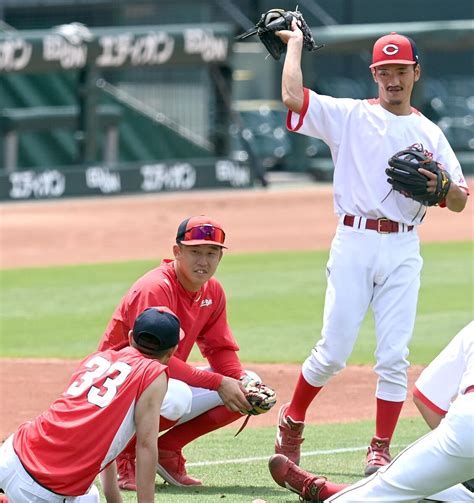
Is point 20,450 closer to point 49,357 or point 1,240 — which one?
point 49,357

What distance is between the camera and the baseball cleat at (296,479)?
518 cm

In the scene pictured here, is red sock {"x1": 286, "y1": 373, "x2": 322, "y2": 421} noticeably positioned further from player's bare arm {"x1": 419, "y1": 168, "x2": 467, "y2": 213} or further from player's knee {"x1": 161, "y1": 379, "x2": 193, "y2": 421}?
player's bare arm {"x1": 419, "y1": 168, "x2": 467, "y2": 213}

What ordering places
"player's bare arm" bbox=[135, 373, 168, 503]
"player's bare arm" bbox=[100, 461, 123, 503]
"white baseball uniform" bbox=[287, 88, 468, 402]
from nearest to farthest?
"player's bare arm" bbox=[135, 373, 168, 503] < "player's bare arm" bbox=[100, 461, 123, 503] < "white baseball uniform" bbox=[287, 88, 468, 402]

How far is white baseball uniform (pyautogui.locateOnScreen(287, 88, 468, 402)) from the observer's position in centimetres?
581

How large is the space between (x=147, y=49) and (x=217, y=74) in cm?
213

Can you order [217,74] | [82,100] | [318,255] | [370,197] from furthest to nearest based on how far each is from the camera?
[217,74] < [82,100] < [318,255] < [370,197]

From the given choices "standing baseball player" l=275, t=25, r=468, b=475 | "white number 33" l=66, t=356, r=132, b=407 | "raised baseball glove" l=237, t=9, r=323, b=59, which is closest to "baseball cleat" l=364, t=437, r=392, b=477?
"standing baseball player" l=275, t=25, r=468, b=475

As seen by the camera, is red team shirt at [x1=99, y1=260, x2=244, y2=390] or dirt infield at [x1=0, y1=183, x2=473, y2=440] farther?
dirt infield at [x1=0, y1=183, x2=473, y2=440]

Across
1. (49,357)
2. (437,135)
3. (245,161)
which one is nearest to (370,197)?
(437,135)

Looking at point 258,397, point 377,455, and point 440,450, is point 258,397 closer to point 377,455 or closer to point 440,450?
point 377,455

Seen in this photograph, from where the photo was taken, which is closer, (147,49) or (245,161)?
(147,49)

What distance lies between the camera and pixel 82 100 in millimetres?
22391

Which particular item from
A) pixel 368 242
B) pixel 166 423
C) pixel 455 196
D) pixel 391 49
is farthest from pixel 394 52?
pixel 166 423

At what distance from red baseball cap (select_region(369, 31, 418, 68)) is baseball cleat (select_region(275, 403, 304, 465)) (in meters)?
1.74
